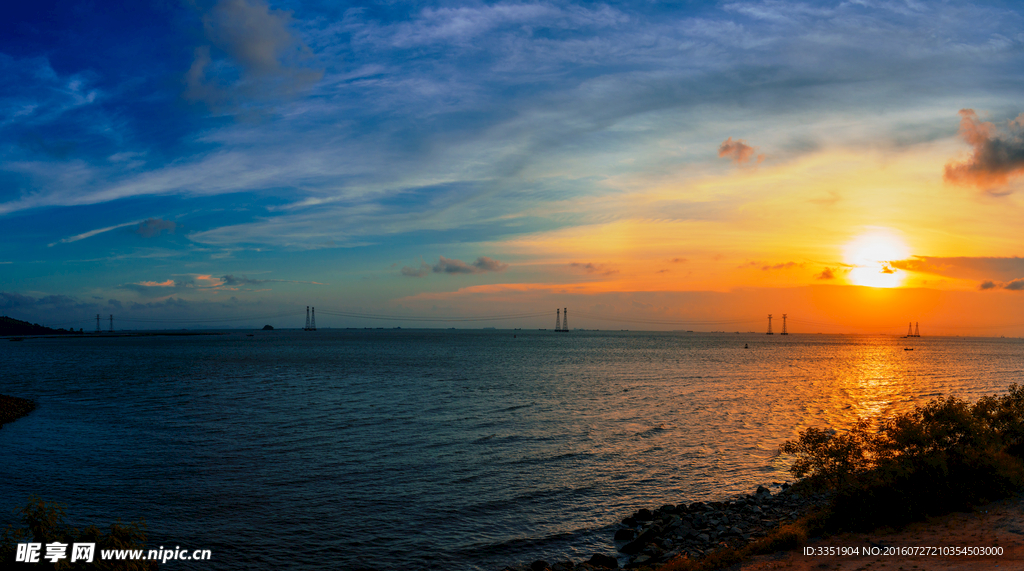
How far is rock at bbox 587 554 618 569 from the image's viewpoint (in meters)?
20.4

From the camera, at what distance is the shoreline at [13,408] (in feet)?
164

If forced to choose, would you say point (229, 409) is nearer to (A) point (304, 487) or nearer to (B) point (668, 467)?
(A) point (304, 487)

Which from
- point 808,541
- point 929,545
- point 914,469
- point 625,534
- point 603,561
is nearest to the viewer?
point 929,545

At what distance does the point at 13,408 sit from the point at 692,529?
65.7 meters

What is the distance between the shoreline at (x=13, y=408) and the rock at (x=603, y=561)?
178ft

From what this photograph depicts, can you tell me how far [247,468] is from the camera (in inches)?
1337

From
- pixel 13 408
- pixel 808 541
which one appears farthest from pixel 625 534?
pixel 13 408

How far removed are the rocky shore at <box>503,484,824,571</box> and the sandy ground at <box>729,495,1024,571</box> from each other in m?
3.12

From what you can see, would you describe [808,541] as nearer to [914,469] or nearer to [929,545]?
[929,545]

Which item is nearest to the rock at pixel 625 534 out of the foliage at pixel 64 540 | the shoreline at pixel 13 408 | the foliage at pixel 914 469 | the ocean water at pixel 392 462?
the ocean water at pixel 392 462

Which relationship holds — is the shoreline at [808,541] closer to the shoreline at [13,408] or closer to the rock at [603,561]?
the rock at [603,561]

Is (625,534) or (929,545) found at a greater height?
(929,545)

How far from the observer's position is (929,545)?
17.8 meters

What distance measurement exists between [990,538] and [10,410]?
74.4m
